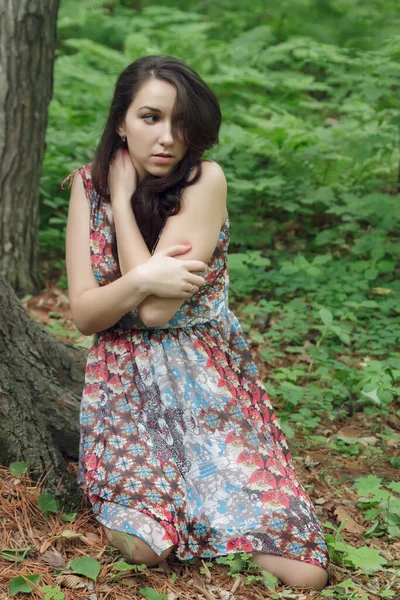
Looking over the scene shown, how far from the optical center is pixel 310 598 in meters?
2.11

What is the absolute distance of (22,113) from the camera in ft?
13.0

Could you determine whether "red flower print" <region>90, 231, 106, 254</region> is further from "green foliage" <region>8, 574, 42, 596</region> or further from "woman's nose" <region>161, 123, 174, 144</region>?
"green foliage" <region>8, 574, 42, 596</region>

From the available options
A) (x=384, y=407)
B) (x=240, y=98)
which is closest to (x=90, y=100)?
(x=240, y=98)

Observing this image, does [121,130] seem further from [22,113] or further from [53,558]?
[22,113]

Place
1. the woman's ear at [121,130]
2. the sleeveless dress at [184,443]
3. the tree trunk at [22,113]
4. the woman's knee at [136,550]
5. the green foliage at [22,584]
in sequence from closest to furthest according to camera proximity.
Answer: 1. the green foliage at [22,584]
2. the woman's knee at [136,550]
3. the sleeveless dress at [184,443]
4. the woman's ear at [121,130]
5. the tree trunk at [22,113]

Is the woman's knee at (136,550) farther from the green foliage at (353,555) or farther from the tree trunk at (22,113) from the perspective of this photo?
the tree trunk at (22,113)

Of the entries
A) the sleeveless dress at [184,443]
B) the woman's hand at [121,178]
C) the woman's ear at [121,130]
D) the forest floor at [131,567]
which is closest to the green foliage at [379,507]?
the forest floor at [131,567]

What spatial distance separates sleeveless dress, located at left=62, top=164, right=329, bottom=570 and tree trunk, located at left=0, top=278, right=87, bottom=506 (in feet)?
0.41

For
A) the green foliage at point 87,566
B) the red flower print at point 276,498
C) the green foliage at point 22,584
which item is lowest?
the green foliage at point 87,566

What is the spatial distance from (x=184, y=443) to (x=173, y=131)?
1058mm

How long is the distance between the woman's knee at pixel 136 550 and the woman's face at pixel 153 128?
1208mm

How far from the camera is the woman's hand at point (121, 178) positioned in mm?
2391

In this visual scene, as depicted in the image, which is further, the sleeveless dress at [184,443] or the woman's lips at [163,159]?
the woman's lips at [163,159]

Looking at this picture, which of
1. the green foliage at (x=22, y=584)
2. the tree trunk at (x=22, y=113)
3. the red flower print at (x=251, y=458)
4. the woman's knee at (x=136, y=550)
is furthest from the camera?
the tree trunk at (x=22, y=113)
